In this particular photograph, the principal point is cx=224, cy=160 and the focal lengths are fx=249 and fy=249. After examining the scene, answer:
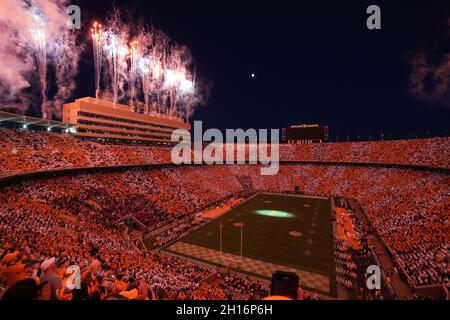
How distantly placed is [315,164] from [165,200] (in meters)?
50.4

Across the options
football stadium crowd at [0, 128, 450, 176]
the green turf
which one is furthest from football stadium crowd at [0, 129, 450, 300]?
the green turf

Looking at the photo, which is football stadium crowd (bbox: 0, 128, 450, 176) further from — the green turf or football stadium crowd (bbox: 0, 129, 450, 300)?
the green turf

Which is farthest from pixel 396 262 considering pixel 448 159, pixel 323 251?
pixel 448 159

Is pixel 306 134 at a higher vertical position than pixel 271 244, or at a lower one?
higher

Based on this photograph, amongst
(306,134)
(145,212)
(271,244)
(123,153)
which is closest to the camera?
(271,244)

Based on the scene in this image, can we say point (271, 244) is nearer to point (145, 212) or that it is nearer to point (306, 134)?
point (145, 212)

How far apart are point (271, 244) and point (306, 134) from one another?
64.6 metres

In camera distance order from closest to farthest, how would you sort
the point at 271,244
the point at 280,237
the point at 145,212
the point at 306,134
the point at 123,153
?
the point at 271,244, the point at 280,237, the point at 145,212, the point at 123,153, the point at 306,134

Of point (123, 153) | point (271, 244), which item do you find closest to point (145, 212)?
point (271, 244)

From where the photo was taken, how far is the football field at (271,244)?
25156 mm

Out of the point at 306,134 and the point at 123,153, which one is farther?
the point at 306,134

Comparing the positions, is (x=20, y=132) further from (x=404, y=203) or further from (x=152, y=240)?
(x=404, y=203)

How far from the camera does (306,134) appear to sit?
88.8m

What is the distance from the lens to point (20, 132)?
3847 cm
